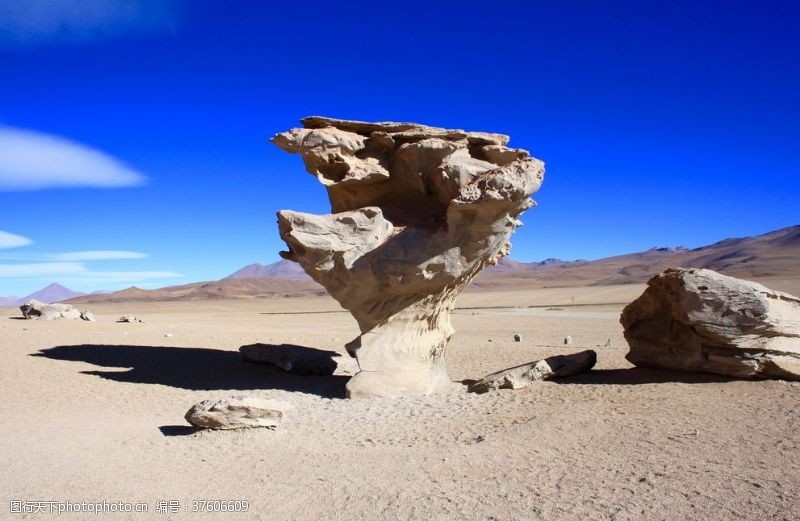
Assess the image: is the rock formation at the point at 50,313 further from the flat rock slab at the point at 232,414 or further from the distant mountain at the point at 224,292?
the distant mountain at the point at 224,292

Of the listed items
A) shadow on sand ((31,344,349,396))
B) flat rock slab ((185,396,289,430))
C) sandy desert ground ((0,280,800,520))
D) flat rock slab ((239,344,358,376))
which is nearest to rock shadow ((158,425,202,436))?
sandy desert ground ((0,280,800,520))

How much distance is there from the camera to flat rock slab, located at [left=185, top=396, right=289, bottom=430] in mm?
8805

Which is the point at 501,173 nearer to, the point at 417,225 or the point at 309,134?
the point at 417,225

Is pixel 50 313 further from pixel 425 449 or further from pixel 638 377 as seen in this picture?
pixel 638 377

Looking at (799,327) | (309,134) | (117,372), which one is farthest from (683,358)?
(117,372)

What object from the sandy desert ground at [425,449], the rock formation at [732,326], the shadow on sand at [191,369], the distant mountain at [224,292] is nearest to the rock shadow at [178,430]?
the sandy desert ground at [425,449]

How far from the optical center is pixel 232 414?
28.9 feet

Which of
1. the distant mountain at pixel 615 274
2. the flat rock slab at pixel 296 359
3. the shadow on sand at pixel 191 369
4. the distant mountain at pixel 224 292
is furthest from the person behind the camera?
the distant mountain at pixel 224 292

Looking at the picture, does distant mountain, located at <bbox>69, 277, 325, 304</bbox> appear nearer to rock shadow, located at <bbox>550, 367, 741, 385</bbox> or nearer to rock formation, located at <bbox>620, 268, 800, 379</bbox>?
Answer: rock shadow, located at <bbox>550, 367, 741, 385</bbox>

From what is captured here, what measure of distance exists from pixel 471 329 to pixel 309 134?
755 inches

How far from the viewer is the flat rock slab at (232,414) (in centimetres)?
880

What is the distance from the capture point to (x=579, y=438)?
8.31m

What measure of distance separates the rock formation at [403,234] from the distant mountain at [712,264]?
3587 inches

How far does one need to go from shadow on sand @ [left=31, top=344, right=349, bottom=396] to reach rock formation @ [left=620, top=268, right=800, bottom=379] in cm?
734
